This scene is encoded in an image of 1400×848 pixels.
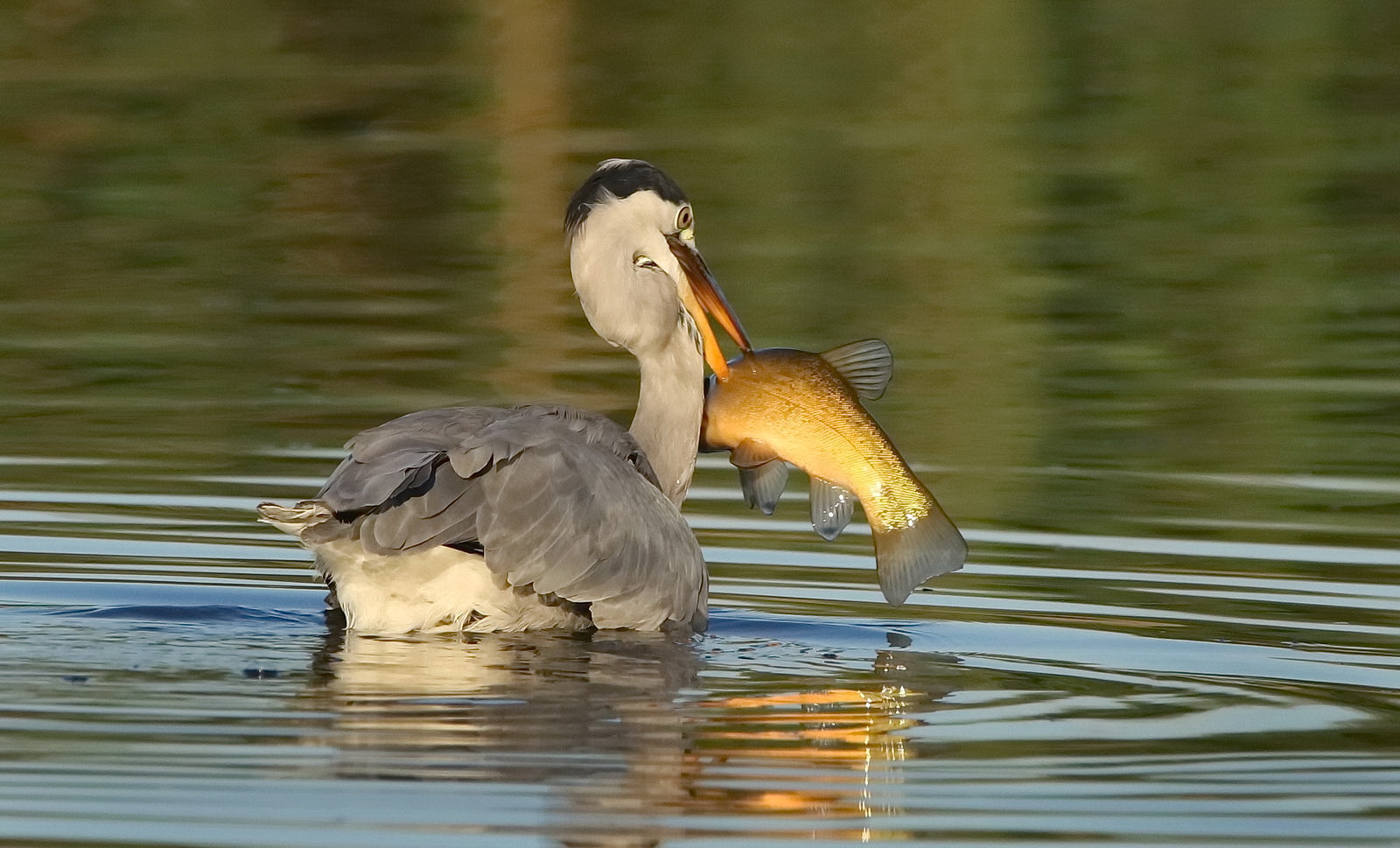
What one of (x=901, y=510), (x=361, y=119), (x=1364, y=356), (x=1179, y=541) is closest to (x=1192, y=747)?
(x=901, y=510)

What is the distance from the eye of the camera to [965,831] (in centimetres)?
618

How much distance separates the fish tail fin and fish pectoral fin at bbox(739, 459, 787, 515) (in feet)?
2.39

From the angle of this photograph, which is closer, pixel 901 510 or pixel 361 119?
pixel 901 510

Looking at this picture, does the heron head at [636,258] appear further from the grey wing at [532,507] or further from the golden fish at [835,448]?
the grey wing at [532,507]

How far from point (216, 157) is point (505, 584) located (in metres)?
14.6

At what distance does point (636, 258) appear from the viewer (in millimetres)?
9789

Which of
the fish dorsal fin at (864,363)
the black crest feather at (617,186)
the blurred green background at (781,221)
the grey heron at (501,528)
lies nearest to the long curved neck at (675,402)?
the grey heron at (501,528)

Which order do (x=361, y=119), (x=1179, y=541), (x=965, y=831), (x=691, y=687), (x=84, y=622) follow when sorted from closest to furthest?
1. (x=965, y=831)
2. (x=691, y=687)
3. (x=84, y=622)
4. (x=1179, y=541)
5. (x=361, y=119)

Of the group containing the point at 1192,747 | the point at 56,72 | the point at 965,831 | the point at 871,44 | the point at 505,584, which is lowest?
the point at 965,831

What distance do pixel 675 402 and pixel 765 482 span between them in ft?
1.58

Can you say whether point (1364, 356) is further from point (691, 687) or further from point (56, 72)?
point (56, 72)

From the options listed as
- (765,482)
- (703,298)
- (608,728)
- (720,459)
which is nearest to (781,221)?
(720,459)

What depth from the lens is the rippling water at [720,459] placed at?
6637 mm

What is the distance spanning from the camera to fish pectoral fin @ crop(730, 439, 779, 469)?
9.40 meters
